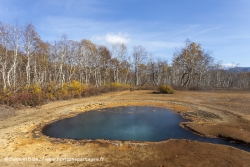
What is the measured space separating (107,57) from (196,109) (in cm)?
3002

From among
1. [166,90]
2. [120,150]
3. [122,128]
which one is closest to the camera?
[120,150]

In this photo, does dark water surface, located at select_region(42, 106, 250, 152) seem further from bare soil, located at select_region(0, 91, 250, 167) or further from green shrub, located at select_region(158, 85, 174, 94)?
green shrub, located at select_region(158, 85, 174, 94)

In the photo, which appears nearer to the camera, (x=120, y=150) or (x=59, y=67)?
(x=120, y=150)

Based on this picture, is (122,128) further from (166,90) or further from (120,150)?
(166,90)

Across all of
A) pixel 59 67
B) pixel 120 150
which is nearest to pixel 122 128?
pixel 120 150

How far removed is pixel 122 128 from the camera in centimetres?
1077

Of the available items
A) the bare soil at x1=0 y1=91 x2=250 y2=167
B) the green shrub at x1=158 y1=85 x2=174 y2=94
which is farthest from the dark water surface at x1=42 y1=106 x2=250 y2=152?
the green shrub at x1=158 y1=85 x2=174 y2=94

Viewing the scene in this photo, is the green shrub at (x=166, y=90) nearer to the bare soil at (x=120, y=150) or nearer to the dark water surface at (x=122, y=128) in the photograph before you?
the dark water surface at (x=122, y=128)

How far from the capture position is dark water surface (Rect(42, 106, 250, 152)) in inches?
359

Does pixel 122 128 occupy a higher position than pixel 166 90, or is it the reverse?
pixel 166 90

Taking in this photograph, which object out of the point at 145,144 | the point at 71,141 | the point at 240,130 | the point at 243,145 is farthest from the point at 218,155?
the point at 71,141

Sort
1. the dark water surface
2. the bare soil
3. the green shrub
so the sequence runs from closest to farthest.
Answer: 1. the bare soil
2. the dark water surface
3. the green shrub

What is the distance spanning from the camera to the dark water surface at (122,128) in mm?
9117

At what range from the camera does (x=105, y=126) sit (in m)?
11.3
